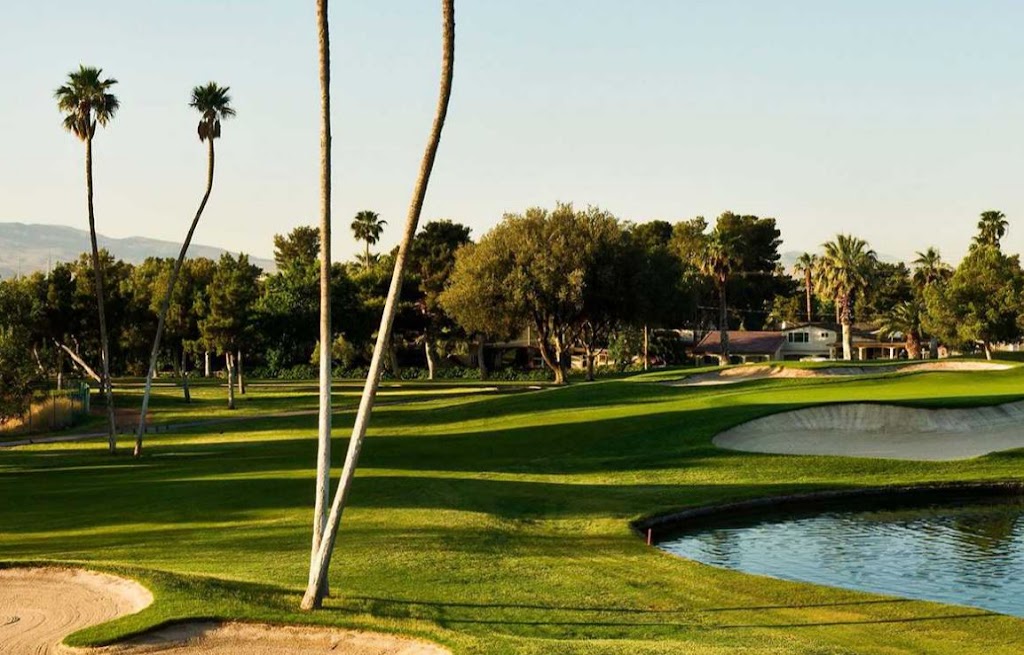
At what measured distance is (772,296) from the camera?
172125 millimetres

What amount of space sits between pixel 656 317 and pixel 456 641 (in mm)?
75608

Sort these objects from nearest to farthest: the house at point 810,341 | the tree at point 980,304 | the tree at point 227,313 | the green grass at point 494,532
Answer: the green grass at point 494,532 → the tree at point 227,313 → the tree at point 980,304 → the house at point 810,341

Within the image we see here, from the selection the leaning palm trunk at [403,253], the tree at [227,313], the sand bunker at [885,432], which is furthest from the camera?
the tree at [227,313]

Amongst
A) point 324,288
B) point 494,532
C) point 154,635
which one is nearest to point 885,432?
point 494,532

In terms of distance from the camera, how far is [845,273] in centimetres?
12056

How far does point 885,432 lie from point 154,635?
1318 inches

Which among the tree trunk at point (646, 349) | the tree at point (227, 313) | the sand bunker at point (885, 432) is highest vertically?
the tree at point (227, 313)

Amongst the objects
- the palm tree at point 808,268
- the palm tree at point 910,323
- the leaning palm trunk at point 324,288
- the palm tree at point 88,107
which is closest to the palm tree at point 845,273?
the palm tree at point 910,323

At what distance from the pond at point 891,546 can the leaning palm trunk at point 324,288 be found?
11227 mm

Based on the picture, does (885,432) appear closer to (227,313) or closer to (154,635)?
(154,635)

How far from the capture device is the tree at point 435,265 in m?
115

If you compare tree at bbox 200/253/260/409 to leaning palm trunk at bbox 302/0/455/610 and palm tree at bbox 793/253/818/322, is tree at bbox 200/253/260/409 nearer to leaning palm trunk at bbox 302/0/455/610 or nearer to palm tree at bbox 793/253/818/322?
leaning palm trunk at bbox 302/0/455/610

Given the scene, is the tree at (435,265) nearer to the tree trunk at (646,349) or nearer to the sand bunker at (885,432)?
the tree trunk at (646,349)

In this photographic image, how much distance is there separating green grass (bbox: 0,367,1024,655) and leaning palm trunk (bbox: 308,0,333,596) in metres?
1.55
